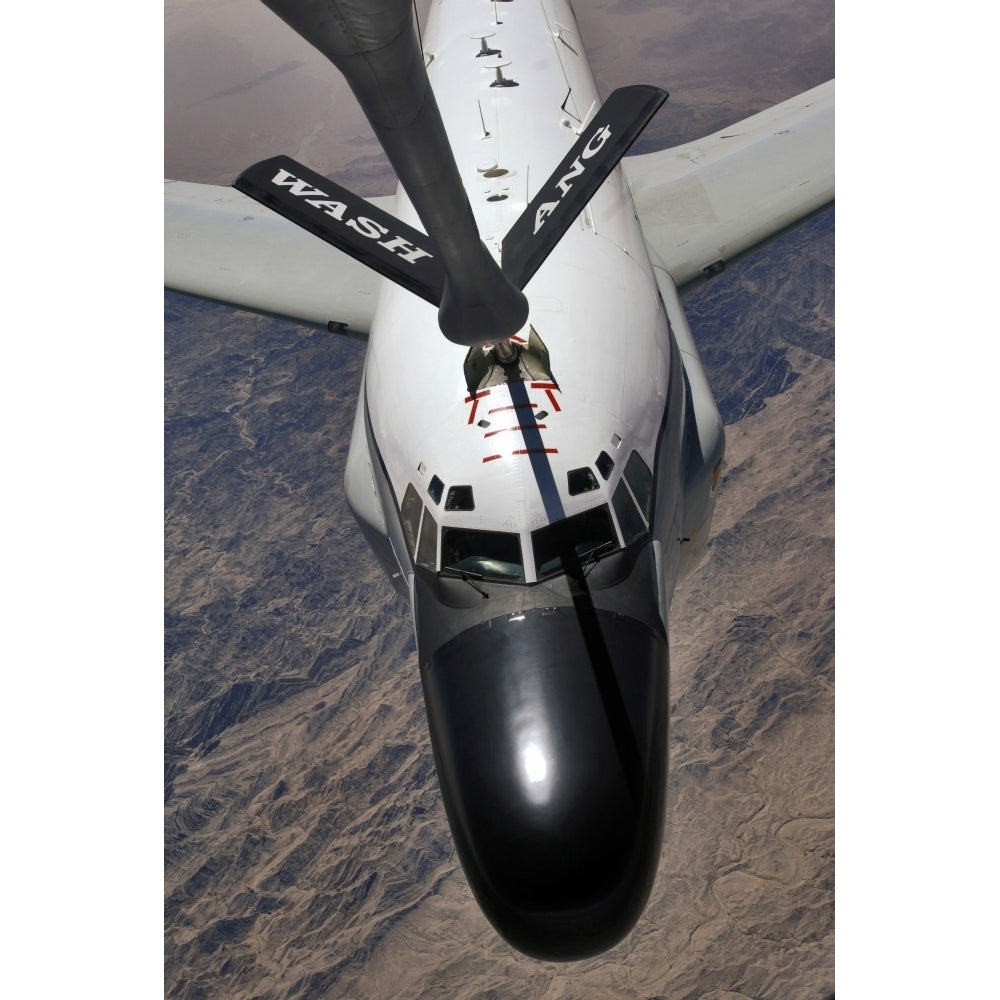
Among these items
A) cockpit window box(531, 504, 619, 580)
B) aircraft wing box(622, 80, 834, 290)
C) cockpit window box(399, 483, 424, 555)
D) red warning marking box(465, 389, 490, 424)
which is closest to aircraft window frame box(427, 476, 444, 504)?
cockpit window box(399, 483, 424, 555)

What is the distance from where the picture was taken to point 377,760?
2864 cm

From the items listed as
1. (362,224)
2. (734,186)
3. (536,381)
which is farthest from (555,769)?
(734,186)

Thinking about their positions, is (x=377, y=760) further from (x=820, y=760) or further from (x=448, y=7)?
(x=448, y=7)

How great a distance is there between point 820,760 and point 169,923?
19.9m

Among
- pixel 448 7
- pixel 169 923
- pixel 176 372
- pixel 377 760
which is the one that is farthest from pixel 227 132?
pixel 169 923

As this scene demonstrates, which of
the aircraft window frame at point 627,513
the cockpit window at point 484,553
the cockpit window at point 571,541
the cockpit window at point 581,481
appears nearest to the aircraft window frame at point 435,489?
the cockpit window at point 484,553

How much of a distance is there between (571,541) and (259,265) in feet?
34.3

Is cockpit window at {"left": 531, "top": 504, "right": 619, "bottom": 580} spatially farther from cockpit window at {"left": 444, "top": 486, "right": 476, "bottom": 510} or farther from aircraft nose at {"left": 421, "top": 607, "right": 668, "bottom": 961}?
cockpit window at {"left": 444, "top": 486, "right": 476, "bottom": 510}

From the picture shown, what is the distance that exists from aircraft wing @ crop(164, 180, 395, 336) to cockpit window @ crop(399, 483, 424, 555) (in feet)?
19.8

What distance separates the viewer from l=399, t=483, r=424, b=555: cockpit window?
31.8 ft

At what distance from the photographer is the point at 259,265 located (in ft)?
54.3

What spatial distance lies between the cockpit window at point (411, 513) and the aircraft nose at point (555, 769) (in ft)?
4.30

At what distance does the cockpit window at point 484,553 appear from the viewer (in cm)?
898

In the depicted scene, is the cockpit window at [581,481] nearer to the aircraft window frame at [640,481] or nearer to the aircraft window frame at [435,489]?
the aircraft window frame at [640,481]
